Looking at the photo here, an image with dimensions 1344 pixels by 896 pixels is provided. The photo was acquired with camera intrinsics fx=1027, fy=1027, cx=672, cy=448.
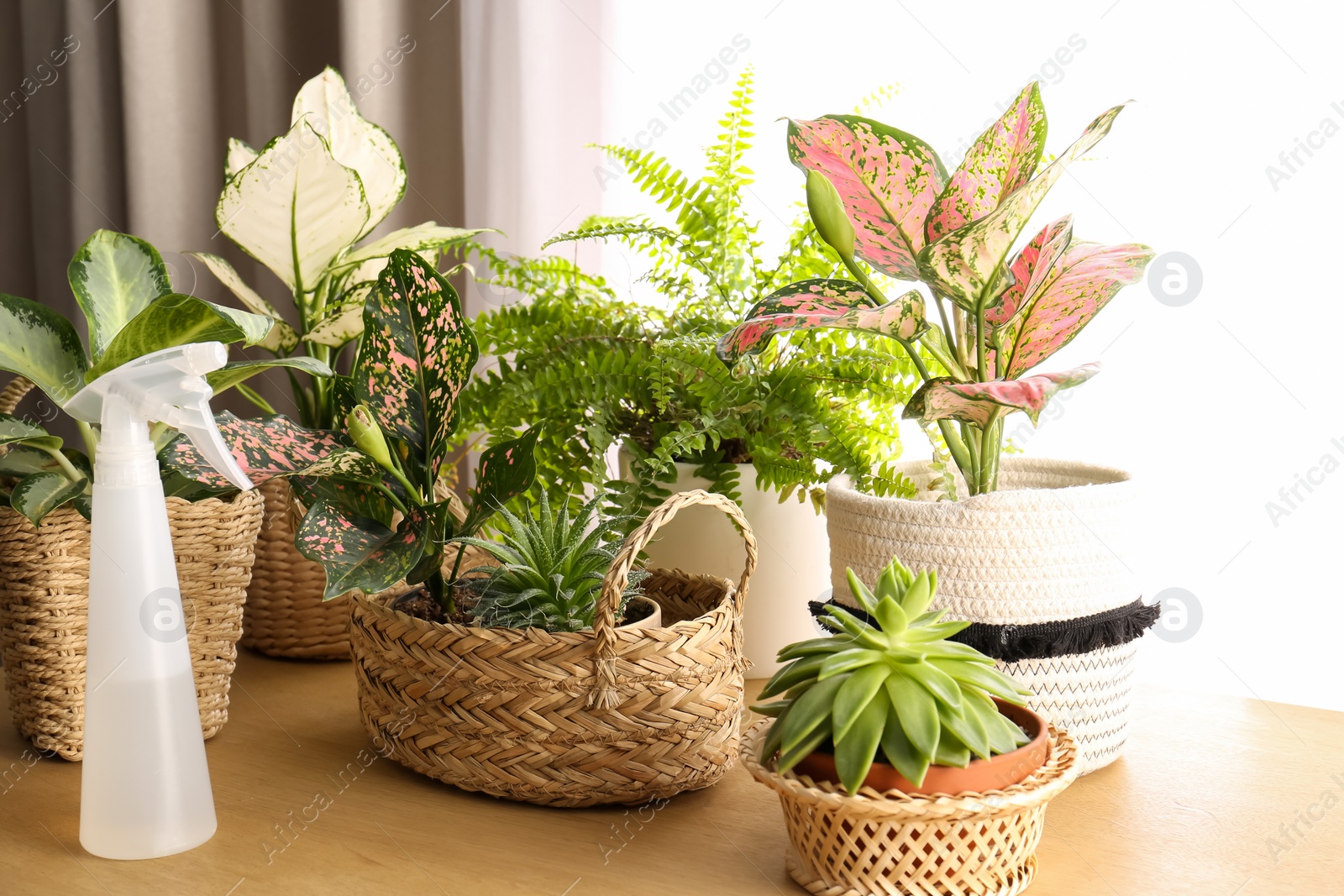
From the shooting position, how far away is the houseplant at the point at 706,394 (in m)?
0.81

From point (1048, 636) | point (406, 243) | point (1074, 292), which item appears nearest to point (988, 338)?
point (1074, 292)

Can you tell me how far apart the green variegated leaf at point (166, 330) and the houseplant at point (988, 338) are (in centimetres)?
32

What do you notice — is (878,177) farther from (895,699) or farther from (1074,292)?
(895,699)

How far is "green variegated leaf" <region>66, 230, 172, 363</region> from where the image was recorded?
2.22ft

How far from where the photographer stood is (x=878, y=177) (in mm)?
665

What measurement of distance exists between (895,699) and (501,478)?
0.33m

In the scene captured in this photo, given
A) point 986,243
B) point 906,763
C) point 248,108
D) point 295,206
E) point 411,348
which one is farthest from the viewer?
point 248,108

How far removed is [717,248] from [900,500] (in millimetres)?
333

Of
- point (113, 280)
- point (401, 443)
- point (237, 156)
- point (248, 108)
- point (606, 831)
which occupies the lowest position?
point (606, 831)

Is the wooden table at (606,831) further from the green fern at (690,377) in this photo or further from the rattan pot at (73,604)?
the green fern at (690,377)

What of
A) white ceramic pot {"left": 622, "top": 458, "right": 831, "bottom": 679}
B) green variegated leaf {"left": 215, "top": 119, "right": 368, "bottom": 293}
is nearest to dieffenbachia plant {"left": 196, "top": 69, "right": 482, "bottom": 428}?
green variegated leaf {"left": 215, "top": 119, "right": 368, "bottom": 293}

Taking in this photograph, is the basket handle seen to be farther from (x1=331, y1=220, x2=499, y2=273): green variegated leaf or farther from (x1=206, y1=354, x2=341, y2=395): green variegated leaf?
(x1=331, y1=220, x2=499, y2=273): green variegated leaf

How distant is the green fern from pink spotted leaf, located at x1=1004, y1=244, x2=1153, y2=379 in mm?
141

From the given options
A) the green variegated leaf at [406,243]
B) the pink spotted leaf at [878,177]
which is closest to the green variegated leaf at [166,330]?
the green variegated leaf at [406,243]
